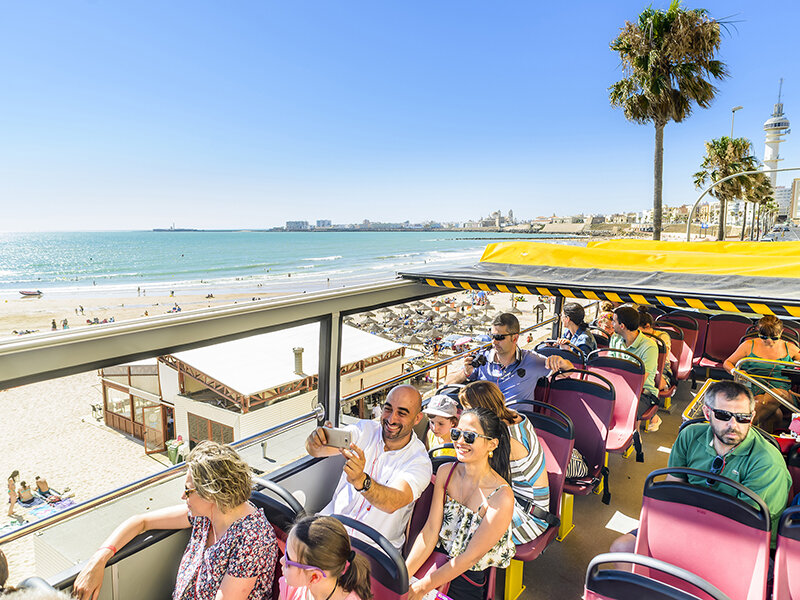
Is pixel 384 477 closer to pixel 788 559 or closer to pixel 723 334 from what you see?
pixel 788 559

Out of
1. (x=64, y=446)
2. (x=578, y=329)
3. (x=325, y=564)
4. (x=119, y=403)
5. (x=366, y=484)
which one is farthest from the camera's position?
(x=119, y=403)

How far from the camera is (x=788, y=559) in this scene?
6.10ft

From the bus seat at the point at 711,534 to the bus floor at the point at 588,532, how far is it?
0.92m

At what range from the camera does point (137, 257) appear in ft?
252

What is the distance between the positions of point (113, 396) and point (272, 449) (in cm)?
1917

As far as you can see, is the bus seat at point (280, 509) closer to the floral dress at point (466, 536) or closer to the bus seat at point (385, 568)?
the bus seat at point (385, 568)

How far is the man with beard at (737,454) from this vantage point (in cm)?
226

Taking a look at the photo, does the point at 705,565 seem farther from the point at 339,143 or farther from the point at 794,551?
the point at 339,143

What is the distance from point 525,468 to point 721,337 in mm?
5348

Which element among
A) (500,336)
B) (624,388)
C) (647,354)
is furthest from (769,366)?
(500,336)

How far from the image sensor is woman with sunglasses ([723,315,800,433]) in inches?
131

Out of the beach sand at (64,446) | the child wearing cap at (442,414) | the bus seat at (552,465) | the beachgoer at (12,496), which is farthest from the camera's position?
the beach sand at (64,446)

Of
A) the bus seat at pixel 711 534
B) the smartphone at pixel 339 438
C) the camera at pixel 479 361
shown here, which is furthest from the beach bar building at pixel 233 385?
the bus seat at pixel 711 534

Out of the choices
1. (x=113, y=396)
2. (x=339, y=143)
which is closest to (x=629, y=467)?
(x=113, y=396)
